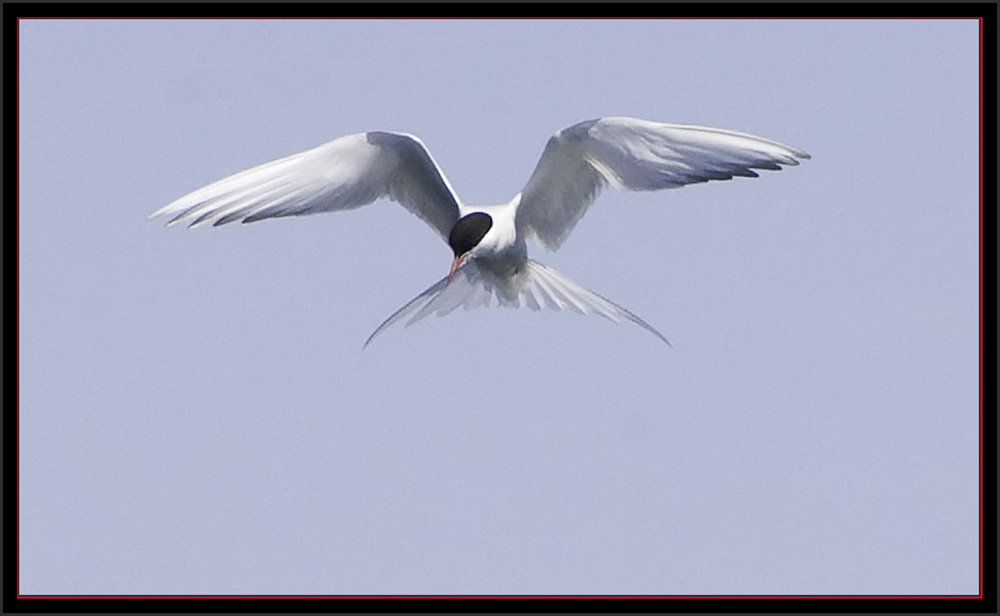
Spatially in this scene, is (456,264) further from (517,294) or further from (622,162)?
(622,162)

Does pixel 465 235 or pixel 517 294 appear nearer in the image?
pixel 465 235

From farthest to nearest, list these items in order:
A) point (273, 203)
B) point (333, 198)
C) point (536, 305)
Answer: point (536, 305) → point (333, 198) → point (273, 203)

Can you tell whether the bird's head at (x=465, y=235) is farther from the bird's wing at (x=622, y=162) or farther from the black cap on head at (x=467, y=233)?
the bird's wing at (x=622, y=162)

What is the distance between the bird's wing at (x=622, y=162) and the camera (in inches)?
257

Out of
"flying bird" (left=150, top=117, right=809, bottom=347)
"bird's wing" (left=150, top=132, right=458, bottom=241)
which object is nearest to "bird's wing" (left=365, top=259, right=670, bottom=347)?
"flying bird" (left=150, top=117, right=809, bottom=347)

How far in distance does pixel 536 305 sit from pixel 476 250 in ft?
2.12

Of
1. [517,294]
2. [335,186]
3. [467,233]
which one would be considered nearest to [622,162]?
[467,233]

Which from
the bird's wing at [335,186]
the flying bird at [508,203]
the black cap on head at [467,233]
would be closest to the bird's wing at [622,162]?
the flying bird at [508,203]

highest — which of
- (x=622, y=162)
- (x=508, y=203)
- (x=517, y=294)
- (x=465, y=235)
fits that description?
(x=622, y=162)

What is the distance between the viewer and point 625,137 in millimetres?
7109

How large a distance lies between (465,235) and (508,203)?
495 mm

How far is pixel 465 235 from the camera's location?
7.56 m
